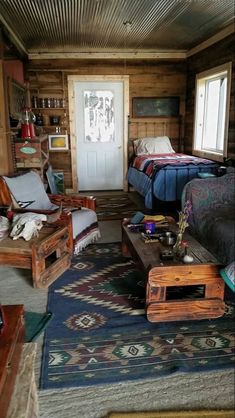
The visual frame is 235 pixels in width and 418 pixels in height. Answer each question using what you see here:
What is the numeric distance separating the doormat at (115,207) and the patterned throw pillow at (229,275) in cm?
253

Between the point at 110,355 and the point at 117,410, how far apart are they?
359 mm

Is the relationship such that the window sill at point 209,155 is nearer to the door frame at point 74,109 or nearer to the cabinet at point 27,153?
the door frame at point 74,109

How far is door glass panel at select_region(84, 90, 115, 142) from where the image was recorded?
236 inches

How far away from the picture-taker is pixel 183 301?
212 cm

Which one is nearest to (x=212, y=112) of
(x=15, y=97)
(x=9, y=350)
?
(x=15, y=97)

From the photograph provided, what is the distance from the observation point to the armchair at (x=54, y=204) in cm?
313

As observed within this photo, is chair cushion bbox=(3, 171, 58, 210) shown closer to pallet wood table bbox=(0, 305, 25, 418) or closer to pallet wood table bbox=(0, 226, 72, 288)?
pallet wood table bbox=(0, 226, 72, 288)

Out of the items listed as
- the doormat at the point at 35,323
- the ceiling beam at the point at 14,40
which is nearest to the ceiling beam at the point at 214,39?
the ceiling beam at the point at 14,40

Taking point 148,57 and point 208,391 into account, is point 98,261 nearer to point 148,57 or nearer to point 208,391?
point 208,391

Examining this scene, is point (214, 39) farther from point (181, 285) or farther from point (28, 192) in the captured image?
point (181, 285)

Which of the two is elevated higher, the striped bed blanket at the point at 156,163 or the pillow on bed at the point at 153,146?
the pillow on bed at the point at 153,146

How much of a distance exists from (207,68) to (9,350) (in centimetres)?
512

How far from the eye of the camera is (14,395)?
1177mm

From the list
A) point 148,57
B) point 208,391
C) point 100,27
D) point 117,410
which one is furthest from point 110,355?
point 148,57
